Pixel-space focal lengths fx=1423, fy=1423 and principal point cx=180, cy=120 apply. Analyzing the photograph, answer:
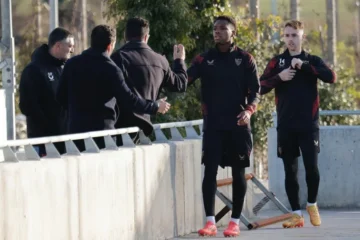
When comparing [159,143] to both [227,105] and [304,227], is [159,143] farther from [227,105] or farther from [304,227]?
[304,227]

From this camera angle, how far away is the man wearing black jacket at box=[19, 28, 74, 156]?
12188 mm

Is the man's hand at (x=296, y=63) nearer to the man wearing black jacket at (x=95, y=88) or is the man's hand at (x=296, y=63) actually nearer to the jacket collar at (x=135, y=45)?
the jacket collar at (x=135, y=45)

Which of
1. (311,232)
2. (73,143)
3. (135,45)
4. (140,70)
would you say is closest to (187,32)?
(311,232)

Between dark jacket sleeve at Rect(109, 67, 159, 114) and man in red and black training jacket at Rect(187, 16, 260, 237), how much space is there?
1.26m

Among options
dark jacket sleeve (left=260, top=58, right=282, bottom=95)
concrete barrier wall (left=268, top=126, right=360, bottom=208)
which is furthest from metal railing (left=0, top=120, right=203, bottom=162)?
concrete barrier wall (left=268, top=126, right=360, bottom=208)

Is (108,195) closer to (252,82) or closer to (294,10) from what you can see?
(252,82)

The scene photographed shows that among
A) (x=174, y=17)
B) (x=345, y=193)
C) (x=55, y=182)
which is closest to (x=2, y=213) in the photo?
(x=55, y=182)

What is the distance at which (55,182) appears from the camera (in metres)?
9.43

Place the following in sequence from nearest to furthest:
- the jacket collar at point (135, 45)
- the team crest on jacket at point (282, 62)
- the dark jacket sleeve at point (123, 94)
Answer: the dark jacket sleeve at point (123, 94) < the jacket collar at point (135, 45) < the team crest on jacket at point (282, 62)

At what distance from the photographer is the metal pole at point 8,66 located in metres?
18.0

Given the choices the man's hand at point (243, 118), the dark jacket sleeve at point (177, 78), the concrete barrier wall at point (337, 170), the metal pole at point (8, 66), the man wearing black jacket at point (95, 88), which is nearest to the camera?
the man wearing black jacket at point (95, 88)

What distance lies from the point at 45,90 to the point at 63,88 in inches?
44.1

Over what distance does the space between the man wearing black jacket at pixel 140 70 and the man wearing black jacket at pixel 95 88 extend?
42cm

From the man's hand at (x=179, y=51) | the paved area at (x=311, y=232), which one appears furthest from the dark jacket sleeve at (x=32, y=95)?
the paved area at (x=311, y=232)
